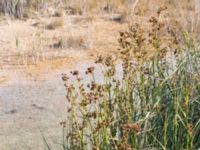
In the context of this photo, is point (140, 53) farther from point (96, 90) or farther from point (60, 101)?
point (60, 101)

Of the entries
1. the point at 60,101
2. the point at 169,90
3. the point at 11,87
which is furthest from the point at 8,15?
the point at 169,90

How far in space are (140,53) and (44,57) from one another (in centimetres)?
490

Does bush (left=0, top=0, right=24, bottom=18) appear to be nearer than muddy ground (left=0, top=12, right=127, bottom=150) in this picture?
No

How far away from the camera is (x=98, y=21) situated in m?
10.3

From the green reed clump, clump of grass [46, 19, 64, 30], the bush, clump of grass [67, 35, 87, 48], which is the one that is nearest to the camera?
the green reed clump

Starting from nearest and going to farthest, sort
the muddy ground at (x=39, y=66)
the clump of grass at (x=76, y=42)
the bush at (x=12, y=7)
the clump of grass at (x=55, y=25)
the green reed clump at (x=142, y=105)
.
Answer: the green reed clump at (x=142, y=105), the muddy ground at (x=39, y=66), the clump of grass at (x=76, y=42), the clump of grass at (x=55, y=25), the bush at (x=12, y=7)

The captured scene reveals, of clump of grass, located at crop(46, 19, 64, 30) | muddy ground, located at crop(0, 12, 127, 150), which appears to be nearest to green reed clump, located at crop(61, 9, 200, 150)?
muddy ground, located at crop(0, 12, 127, 150)

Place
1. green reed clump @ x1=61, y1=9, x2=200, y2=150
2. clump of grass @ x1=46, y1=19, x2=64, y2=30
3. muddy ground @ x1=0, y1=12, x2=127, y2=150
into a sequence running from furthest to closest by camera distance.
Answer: clump of grass @ x1=46, y1=19, x2=64, y2=30, muddy ground @ x1=0, y1=12, x2=127, y2=150, green reed clump @ x1=61, y1=9, x2=200, y2=150

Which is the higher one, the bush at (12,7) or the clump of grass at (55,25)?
the bush at (12,7)

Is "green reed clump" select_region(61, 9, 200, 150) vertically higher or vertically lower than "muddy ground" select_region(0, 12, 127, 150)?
higher

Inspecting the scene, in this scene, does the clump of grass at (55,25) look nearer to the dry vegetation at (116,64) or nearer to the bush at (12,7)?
the dry vegetation at (116,64)

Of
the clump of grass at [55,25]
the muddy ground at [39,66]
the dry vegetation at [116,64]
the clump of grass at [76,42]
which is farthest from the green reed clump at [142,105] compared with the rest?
the clump of grass at [55,25]

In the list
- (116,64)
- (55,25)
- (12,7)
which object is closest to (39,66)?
(116,64)

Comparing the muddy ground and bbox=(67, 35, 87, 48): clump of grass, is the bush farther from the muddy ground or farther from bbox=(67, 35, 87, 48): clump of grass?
bbox=(67, 35, 87, 48): clump of grass
